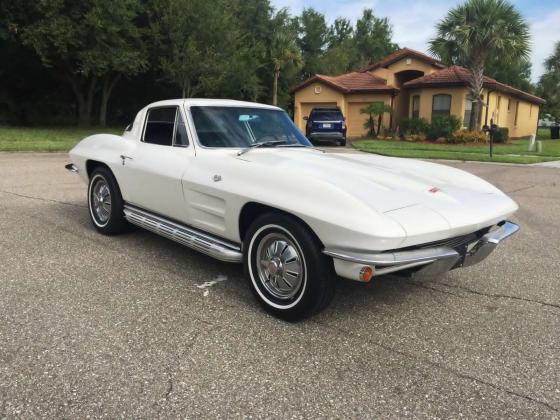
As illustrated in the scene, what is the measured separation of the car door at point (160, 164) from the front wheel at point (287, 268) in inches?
36.1

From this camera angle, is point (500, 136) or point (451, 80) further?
point (451, 80)

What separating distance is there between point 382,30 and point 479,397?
8257 centimetres

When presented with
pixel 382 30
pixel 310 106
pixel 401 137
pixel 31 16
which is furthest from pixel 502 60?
pixel 382 30

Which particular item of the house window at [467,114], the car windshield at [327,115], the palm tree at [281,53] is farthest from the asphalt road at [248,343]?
the palm tree at [281,53]

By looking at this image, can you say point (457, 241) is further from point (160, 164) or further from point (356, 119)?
point (356, 119)

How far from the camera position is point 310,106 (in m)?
30.7

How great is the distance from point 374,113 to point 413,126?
2.21 metres

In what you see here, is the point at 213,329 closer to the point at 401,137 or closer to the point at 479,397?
the point at 479,397

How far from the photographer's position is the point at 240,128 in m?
4.31

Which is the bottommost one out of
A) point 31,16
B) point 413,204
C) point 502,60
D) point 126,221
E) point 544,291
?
point 544,291

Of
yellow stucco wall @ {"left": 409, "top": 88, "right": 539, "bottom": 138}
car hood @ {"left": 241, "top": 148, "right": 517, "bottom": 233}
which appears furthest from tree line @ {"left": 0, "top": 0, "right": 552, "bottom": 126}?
car hood @ {"left": 241, "top": 148, "right": 517, "bottom": 233}

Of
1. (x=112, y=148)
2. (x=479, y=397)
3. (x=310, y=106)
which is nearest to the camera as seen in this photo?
(x=479, y=397)

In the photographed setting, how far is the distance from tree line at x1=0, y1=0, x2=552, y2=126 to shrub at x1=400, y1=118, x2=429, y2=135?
11.1ft

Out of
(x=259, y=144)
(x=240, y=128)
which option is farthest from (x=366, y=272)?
(x=240, y=128)
